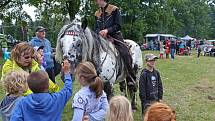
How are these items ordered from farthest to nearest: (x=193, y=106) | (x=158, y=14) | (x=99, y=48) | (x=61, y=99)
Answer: (x=158, y=14), (x=193, y=106), (x=99, y=48), (x=61, y=99)

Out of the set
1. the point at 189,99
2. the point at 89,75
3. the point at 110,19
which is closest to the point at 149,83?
the point at 110,19

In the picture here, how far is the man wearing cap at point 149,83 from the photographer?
21.3ft

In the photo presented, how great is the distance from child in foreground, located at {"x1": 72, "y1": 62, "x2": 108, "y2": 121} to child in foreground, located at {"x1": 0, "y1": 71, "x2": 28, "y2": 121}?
2.13 ft

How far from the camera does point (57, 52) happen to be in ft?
22.2

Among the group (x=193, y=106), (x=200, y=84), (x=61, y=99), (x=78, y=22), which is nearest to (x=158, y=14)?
(x=200, y=84)

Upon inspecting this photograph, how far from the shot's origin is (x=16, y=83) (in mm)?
3977

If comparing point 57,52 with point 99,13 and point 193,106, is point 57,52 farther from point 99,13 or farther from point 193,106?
point 193,106

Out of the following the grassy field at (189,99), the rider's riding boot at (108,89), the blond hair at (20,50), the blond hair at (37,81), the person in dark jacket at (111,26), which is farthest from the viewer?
the grassy field at (189,99)

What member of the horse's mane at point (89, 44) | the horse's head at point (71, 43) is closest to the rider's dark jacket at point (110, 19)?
the horse's mane at point (89, 44)

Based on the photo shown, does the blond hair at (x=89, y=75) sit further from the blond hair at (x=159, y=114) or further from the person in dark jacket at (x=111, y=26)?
the person in dark jacket at (x=111, y=26)

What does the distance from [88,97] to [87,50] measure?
2.36 m

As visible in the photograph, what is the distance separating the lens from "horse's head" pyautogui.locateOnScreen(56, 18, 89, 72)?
641 cm

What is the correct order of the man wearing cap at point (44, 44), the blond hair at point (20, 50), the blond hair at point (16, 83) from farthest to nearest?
the man wearing cap at point (44, 44)
the blond hair at point (20, 50)
the blond hair at point (16, 83)

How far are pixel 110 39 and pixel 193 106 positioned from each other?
345cm
